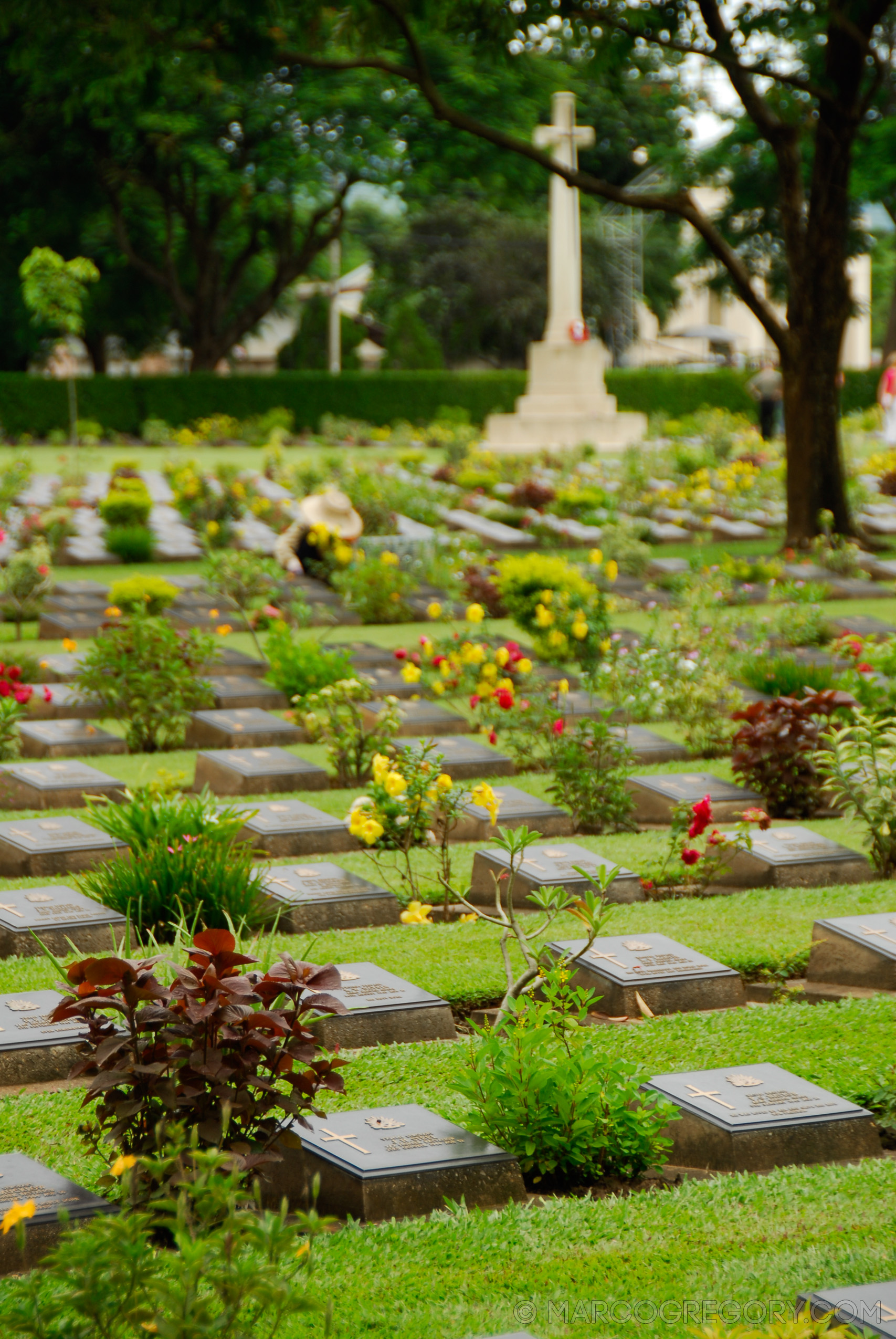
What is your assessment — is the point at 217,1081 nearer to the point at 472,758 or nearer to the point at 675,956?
the point at 675,956

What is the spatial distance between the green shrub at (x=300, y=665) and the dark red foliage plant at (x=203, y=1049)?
19.7ft

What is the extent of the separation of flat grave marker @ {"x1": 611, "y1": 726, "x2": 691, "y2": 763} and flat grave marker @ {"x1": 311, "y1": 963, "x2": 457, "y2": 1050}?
12.9ft

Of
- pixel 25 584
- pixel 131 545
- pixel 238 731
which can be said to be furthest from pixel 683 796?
pixel 131 545

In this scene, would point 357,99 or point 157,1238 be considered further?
point 357,99

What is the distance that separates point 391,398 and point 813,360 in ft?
68.8

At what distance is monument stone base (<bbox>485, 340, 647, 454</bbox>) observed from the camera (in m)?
29.5

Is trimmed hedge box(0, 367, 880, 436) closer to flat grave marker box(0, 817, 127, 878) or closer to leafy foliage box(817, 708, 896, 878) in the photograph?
flat grave marker box(0, 817, 127, 878)

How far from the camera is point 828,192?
585 inches

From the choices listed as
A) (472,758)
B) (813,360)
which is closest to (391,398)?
(813,360)

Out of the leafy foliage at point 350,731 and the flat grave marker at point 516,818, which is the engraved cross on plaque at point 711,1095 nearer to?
the flat grave marker at point 516,818

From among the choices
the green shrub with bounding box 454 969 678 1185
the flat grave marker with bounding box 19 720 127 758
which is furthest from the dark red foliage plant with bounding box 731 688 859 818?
the green shrub with bounding box 454 969 678 1185

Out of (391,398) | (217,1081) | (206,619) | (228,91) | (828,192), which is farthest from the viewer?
(391,398)

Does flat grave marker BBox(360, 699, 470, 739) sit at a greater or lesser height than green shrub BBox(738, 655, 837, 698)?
lesser

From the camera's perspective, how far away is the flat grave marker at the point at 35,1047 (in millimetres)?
4293
